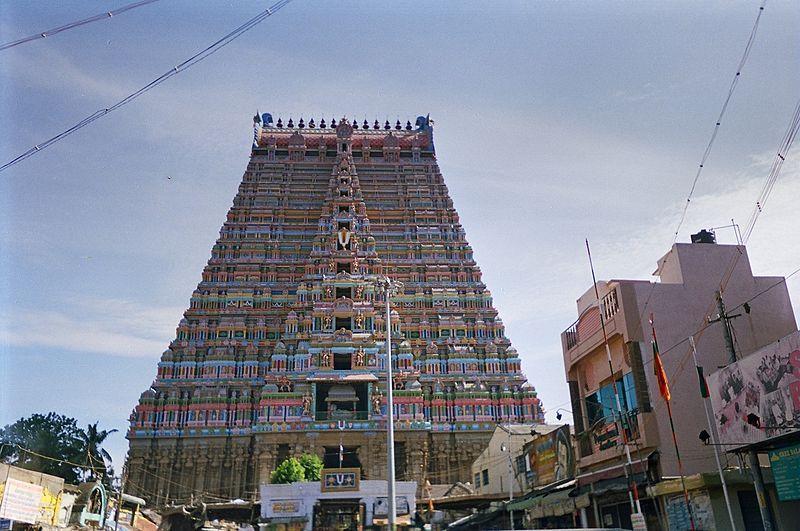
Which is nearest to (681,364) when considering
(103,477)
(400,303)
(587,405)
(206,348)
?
(587,405)

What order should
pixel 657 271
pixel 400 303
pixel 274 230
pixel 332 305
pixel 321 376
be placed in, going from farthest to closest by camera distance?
1. pixel 274 230
2. pixel 400 303
3. pixel 332 305
4. pixel 321 376
5. pixel 657 271

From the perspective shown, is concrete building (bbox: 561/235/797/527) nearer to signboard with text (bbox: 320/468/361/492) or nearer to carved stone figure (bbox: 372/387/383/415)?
signboard with text (bbox: 320/468/361/492)

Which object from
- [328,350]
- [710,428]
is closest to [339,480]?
[328,350]

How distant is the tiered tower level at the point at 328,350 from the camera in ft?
193

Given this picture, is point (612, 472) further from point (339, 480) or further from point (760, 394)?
point (339, 480)

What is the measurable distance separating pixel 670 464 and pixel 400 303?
156 ft

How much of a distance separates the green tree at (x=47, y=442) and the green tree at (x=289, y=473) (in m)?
24.8

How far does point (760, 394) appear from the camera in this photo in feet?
67.3

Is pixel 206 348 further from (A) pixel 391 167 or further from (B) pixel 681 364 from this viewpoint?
(B) pixel 681 364

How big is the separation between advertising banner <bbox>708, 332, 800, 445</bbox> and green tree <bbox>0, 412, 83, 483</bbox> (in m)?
57.2

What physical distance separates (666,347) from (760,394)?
17.4 ft

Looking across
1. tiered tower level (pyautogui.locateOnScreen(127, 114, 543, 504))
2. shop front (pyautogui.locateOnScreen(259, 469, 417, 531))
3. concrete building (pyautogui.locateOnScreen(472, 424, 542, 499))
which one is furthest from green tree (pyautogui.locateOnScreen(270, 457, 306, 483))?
concrete building (pyautogui.locateOnScreen(472, 424, 542, 499))

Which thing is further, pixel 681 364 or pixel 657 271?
pixel 657 271

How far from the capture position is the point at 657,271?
2930 cm
